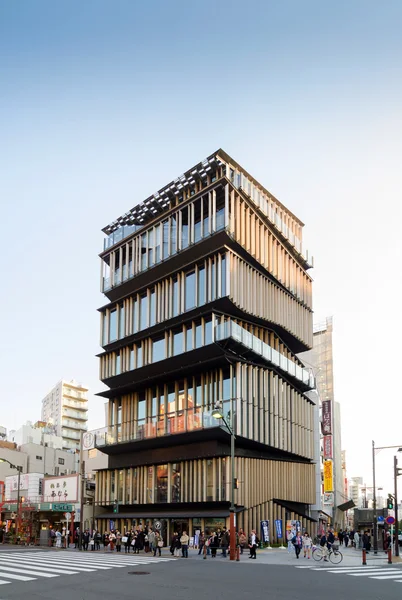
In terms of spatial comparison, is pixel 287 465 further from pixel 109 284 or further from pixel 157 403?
pixel 109 284

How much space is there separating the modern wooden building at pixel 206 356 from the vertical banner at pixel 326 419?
1852 centimetres

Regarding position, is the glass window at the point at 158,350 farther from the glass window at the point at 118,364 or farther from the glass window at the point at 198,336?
the glass window at the point at 118,364

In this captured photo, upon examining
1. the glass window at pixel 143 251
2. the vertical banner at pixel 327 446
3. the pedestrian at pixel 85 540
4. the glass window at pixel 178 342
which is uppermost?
the glass window at pixel 143 251

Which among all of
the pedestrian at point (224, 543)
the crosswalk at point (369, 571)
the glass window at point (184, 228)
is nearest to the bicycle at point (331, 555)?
the crosswalk at point (369, 571)

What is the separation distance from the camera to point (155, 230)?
54594 mm

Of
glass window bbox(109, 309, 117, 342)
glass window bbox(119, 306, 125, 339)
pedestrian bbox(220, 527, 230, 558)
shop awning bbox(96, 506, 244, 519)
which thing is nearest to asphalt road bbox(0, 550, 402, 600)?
pedestrian bbox(220, 527, 230, 558)

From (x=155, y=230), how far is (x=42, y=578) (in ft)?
119

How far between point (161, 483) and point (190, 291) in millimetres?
14807

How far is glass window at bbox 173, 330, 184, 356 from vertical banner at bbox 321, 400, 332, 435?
3180 centimetres

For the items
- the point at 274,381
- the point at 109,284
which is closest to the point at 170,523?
the point at 274,381

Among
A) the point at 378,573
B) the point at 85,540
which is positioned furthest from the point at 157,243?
the point at 378,573

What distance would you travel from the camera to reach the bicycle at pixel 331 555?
3073cm

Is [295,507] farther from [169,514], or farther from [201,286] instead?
[201,286]

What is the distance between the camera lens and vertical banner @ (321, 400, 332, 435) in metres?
75.1
